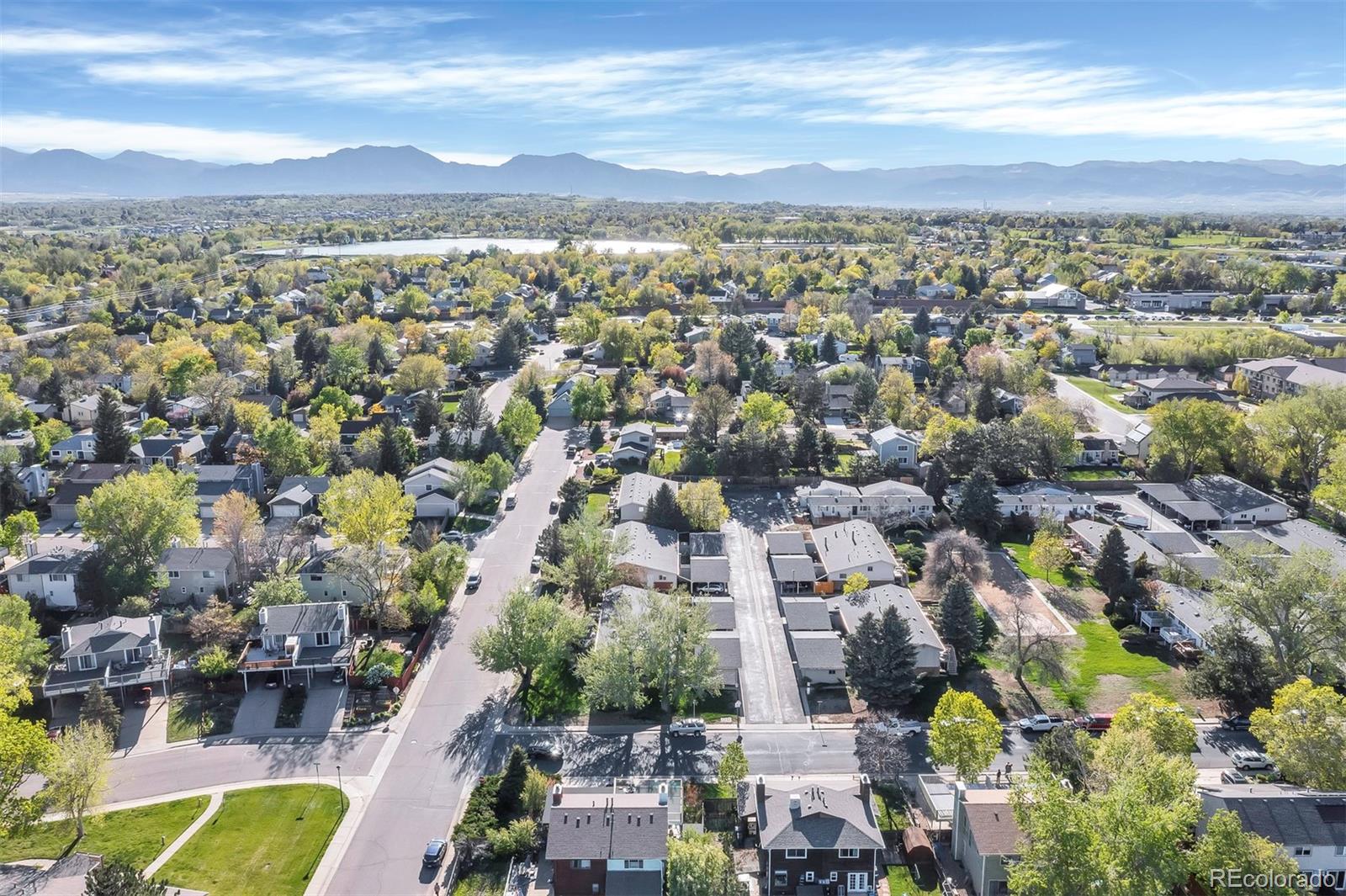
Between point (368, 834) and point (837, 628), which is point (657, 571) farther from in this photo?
point (368, 834)

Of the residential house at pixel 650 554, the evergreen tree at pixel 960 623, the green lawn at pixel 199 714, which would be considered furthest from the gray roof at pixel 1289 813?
the green lawn at pixel 199 714

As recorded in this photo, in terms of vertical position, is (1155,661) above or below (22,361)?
below

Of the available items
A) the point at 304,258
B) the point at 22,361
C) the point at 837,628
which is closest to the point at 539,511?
the point at 837,628

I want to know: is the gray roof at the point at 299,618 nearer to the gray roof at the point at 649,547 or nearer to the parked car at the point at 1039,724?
the gray roof at the point at 649,547

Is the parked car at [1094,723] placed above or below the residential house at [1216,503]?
below

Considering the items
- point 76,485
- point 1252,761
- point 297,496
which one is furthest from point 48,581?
point 1252,761

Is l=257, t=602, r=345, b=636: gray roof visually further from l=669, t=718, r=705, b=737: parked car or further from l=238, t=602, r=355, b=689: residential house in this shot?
l=669, t=718, r=705, b=737: parked car
